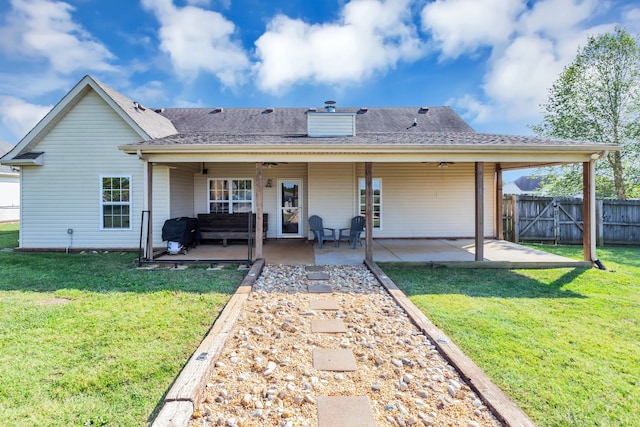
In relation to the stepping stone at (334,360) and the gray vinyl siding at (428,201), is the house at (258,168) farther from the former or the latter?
the stepping stone at (334,360)

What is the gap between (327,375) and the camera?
3021 mm

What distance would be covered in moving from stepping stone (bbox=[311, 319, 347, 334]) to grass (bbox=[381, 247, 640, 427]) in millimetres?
1253

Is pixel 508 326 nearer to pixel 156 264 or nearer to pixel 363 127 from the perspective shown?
pixel 156 264

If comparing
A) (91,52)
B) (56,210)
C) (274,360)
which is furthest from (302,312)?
(91,52)

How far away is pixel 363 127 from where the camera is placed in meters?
13.0

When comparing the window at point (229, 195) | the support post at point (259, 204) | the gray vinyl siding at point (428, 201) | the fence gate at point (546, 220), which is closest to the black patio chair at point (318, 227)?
the gray vinyl siding at point (428, 201)

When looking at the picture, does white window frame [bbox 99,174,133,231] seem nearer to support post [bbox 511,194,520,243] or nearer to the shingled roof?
the shingled roof

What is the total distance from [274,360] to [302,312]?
4.77 feet

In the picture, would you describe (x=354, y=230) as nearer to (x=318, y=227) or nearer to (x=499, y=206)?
(x=318, y=227)

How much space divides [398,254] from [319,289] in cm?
355

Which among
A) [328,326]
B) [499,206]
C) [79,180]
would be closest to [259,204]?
[328,326]

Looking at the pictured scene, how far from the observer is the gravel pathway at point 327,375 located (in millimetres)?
2432

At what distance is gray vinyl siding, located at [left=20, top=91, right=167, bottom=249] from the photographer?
9.41 metres

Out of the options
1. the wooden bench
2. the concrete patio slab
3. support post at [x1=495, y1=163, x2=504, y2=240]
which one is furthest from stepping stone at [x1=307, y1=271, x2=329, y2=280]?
support post at [x1=495, y1=163, x2=504, y2=240]
